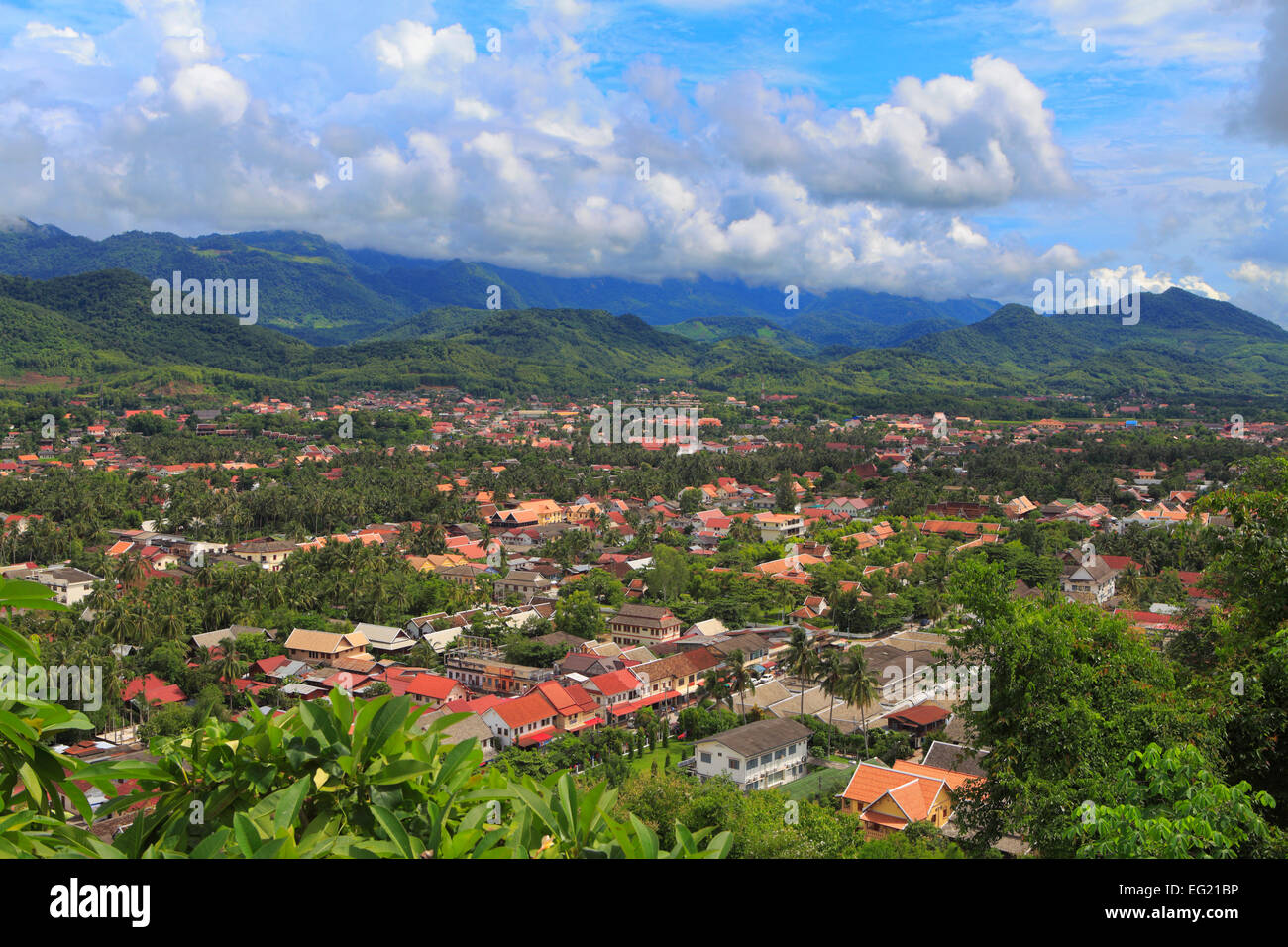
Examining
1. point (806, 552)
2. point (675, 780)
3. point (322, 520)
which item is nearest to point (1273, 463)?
point (675, 780)

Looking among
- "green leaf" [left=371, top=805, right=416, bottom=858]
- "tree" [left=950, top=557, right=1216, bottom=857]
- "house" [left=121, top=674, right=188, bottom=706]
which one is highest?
"green leaf" [left=371, top=805, right=416, bottom=858]

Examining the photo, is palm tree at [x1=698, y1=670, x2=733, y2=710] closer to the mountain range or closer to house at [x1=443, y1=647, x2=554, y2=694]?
house at [x1=443, y1=647, x2=554, y2=694]

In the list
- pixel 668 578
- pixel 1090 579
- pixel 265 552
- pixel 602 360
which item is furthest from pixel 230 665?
pixel 602 360

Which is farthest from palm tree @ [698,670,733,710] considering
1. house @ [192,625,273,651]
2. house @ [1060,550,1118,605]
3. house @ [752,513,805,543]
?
house @ [752,513,805,543]

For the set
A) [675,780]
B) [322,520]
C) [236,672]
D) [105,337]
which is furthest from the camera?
[105,337]
